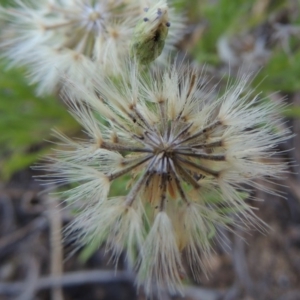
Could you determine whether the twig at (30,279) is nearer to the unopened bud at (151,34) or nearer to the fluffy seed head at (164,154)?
the fluffy seed head at (164,154)

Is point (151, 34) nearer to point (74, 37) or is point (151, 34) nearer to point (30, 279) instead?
point (74, 37)

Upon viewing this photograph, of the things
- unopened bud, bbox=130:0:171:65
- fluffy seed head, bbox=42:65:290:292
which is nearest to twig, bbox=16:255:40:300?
fluffy seed head, bbox=42:65:290:292

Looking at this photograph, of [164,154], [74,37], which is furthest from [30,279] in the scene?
[164,154]

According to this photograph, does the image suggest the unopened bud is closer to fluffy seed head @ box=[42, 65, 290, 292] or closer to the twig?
fluffy seed head @ box=[42, 65, 290, 292]

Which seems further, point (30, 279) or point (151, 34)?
point (30, 279)

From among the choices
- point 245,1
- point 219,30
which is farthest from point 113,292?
point 245,1

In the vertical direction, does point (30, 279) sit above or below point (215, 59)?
below
